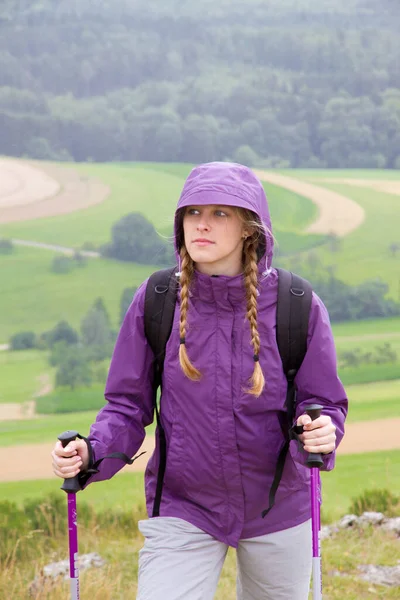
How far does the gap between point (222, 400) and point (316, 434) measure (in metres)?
0.29

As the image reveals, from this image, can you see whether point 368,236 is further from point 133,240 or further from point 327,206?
point 133,240

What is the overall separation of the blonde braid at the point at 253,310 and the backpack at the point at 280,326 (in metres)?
0.08

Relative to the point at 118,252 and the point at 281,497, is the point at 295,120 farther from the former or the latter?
the point at 281,497

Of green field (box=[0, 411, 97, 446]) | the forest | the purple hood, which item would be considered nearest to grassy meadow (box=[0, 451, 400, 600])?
green field (box=[0, 411, 97, 446])

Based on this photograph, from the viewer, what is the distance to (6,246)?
734 centimetres

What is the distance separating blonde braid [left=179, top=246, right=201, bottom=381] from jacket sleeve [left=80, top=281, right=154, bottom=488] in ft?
0.47

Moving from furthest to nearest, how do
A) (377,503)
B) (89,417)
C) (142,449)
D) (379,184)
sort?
(379,184)
(89,417)
(142,449)
(377,503)

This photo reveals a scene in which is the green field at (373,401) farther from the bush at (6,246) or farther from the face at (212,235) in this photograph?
the face at (212,235)

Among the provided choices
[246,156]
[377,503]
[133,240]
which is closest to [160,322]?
[377,503]

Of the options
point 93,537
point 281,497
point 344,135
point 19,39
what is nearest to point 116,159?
point 19,39

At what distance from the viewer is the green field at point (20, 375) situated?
6840 millimetres

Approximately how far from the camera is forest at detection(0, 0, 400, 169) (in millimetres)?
7527

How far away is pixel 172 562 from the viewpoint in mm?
2748

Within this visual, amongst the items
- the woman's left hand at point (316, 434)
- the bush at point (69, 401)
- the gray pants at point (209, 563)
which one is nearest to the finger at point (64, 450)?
the gray pants at point (209, 563)
